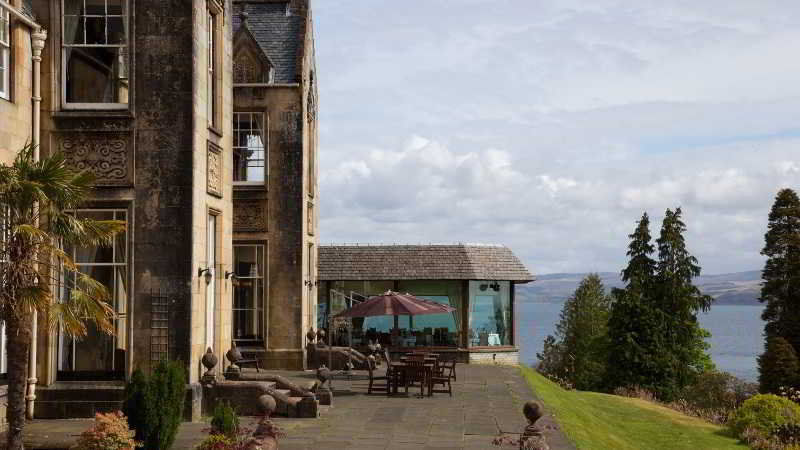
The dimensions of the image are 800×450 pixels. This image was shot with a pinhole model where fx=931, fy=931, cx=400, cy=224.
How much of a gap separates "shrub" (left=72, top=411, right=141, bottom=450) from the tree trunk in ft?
2.82

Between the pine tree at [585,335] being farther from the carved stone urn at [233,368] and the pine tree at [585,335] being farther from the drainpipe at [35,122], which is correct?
the drainpipe at [35,122]

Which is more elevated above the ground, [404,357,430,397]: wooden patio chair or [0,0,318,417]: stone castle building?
[0,0,318,417]: stone castle building

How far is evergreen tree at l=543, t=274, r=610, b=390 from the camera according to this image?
59406mm

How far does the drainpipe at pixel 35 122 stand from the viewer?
17.0 meters

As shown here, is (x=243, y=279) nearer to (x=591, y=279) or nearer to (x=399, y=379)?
(x=399, y=379)

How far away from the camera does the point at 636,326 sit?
51.2 meters

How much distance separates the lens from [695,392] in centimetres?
4703

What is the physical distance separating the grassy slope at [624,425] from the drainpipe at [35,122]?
10.0m

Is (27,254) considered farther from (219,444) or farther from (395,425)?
(395,425)

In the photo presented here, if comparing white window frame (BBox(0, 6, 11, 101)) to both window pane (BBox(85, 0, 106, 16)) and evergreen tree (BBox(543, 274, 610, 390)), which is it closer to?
window pane (BBox(85, 0, 106, 16))

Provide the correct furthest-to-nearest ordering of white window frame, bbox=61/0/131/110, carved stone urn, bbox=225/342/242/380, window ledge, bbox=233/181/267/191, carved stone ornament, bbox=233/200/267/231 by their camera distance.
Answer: window ledge, bbox=233/181/267/191 → carved stone ornament, bbox=233/200/267/231 → carved stone urn, bbox=225/342/242/380 → white window frame, bbox=61/0/131/110

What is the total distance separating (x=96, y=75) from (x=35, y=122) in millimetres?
→ 1756

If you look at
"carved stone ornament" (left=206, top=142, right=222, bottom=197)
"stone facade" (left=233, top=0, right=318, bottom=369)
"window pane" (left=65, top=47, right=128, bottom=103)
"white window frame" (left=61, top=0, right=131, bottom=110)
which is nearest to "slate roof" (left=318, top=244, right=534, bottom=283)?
"stone facade" (left=233, top=0, right=318, bottom=369)

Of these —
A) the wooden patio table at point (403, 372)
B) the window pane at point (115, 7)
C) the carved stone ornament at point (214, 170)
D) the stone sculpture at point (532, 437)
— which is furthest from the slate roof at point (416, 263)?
the stone sculpture at point (532, 437)
